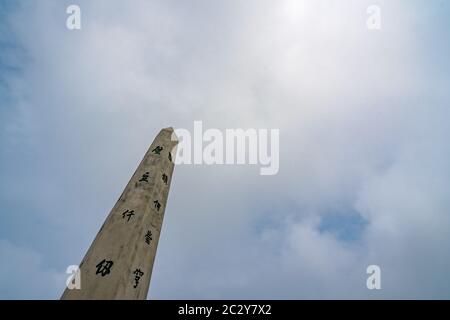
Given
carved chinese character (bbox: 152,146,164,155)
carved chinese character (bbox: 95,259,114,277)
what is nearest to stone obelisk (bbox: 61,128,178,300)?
carved chinese character (bbox: 95,259,114,277)

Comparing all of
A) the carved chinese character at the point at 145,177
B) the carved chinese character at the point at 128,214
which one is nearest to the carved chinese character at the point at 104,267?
the carved chinese character at the point at 128,214

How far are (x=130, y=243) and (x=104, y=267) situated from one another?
823 mm

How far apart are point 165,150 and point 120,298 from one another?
219 inches

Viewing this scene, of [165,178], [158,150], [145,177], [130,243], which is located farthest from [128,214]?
[158,150]

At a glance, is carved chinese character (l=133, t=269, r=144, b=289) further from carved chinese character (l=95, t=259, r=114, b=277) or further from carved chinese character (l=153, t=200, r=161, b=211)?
carved chinese character (l=153, t=200, r=161, b=211)

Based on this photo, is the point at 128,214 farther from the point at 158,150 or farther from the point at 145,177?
the point at 158,150

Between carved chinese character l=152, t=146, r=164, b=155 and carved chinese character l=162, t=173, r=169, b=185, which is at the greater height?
carved chinese character l=152, t=146, r=164, b=155

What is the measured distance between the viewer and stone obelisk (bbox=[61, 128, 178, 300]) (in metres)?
6.81

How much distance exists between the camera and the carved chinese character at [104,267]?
700 cm

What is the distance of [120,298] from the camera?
6.61 metres

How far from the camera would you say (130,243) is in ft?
25.2
